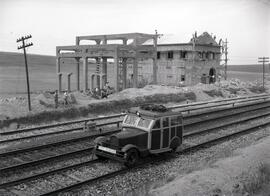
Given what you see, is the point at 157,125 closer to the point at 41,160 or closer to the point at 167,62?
the point at 41,160

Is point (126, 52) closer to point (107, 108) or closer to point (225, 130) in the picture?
point (107, 108)

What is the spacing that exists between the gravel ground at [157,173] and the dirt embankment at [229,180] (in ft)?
1.76

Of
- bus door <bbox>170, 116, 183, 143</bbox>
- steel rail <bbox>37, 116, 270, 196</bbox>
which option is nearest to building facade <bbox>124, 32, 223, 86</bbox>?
steel rail <bbox>37, 116, 270, 196</bbox>

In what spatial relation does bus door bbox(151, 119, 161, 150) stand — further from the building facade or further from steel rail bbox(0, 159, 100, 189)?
the building facade

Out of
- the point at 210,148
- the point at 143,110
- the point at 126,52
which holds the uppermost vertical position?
the point at 126,52

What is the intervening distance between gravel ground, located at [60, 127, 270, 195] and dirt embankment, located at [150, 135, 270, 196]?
54cm

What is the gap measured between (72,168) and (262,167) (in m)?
6.03

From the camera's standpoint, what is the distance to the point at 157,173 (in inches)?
450

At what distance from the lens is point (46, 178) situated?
10.5m

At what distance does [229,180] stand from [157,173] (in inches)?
101

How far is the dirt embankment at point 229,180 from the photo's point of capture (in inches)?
333

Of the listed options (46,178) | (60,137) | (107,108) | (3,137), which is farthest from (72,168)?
(107,108)

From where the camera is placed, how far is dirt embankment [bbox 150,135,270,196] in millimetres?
8458

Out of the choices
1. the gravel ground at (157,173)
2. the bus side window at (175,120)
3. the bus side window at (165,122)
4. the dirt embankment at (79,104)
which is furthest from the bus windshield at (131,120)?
the dirt embankment at (79,104)
